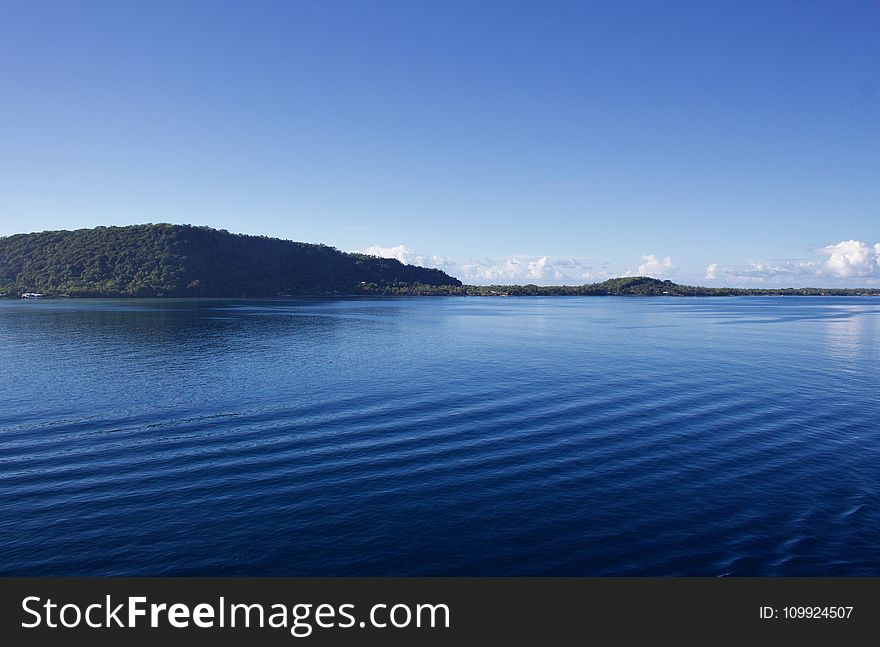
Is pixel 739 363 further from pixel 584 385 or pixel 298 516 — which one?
pixel 298 516

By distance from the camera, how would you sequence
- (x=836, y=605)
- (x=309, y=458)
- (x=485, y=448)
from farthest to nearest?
1. (x=485, y=448)
2. (x=309, y=458)
3. (x=836, y=605)

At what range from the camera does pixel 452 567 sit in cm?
1623

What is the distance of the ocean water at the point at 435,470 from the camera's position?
55.3 feet

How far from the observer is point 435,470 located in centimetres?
2386

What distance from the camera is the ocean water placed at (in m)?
16.9

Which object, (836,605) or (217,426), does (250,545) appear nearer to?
(217,426)

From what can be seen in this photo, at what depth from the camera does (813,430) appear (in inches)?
1237

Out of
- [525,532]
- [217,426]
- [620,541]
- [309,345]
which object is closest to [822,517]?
[620,541]

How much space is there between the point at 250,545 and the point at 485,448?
13228 mm

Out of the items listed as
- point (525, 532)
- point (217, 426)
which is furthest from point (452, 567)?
point (217, 426)

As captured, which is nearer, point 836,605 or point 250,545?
point 836,605

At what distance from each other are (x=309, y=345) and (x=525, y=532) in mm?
57187

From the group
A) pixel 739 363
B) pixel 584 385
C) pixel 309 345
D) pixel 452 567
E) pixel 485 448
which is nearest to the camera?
pixel 452 567

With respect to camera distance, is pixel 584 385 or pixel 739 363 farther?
pixel 739 363
